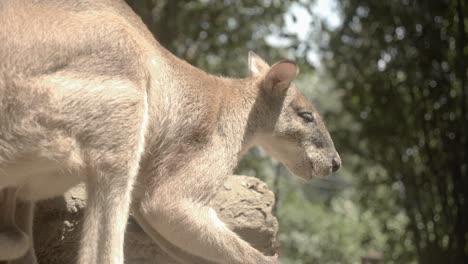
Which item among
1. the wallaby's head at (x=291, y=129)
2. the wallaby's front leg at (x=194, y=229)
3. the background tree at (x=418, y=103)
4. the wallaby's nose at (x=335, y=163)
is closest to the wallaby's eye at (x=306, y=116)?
the wallaby's head at (x=291, y=129)

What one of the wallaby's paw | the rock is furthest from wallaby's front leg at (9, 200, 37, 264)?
the rock

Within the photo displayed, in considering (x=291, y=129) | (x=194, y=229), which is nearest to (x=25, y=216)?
(x=194, y=229)

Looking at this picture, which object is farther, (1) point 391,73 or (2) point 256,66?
A: (1) point 391,73

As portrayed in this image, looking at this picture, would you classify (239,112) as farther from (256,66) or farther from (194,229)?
(194,229)

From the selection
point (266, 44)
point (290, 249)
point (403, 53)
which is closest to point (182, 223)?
point (266, 44)

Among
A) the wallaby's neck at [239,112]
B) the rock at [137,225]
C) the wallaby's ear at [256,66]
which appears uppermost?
the wallaby's neck at [239,112]

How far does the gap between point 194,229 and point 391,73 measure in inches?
238

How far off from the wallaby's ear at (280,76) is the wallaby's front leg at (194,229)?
1.21m

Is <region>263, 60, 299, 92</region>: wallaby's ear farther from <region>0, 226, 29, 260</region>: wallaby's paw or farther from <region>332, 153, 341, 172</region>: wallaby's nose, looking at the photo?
<region>0, 226, 29, 260</region>: wallaby's paw

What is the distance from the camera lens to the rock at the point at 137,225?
523cm

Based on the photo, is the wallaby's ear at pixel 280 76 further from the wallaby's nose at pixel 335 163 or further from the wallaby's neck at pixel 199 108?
the wallaby's nose at pixel 335 163

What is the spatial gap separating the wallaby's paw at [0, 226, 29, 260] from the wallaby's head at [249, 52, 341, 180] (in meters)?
1.87

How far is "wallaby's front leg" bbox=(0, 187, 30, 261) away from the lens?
14.1 feet

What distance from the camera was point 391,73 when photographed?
32.5 ft
